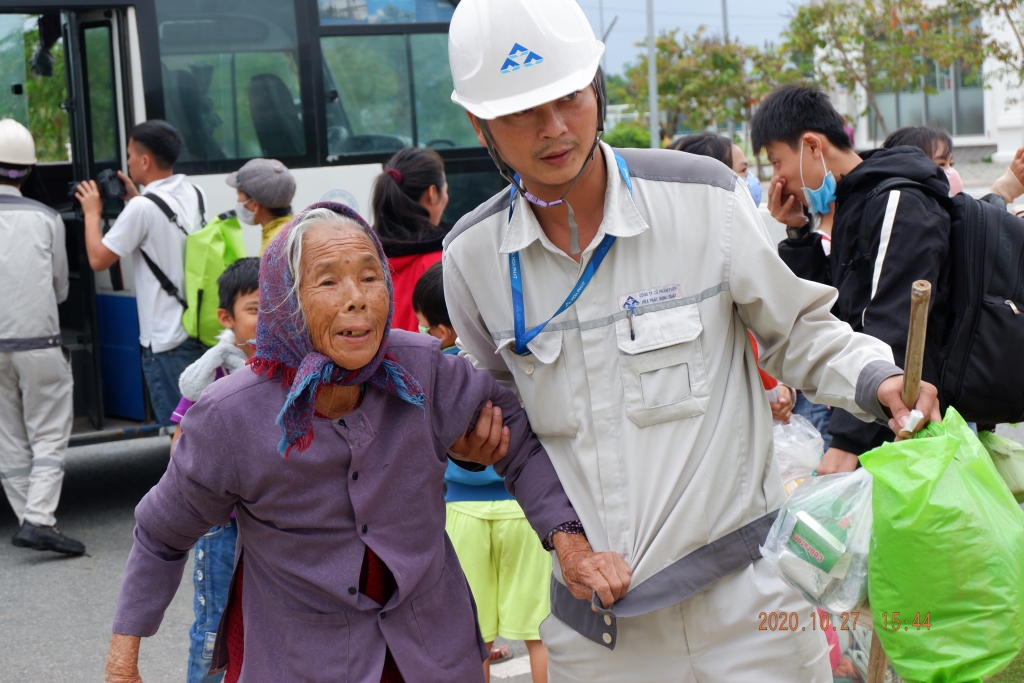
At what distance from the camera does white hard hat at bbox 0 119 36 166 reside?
19.0 feet

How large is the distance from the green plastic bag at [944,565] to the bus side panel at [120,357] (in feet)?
17.9

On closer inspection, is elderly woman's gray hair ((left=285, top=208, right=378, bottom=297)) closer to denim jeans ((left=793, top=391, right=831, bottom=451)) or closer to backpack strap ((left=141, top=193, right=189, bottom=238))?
denim jeans ((left=793, top=391, right=831, bottom=451))

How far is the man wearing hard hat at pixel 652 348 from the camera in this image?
84.0 inches

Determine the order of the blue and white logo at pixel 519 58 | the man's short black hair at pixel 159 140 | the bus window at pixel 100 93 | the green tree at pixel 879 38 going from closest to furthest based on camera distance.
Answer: the blue and white logo at pixel 519 58 → the man's short black hair at pixel 159 140 → the bus window at pixel 100 93 → the green tree at pixel 879 38

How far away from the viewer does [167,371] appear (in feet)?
20.0

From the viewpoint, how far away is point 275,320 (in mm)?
2287

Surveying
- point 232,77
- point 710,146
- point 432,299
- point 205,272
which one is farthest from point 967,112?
point 432,299

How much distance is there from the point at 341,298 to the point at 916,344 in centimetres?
113

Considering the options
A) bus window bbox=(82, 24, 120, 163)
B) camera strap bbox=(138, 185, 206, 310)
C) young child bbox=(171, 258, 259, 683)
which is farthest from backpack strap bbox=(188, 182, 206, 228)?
young child bbox=(171, 258, 259, 683)

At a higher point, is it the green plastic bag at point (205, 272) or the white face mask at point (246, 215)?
the white face mask at point (246, 215)

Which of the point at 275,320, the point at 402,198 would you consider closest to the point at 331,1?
the point at 402,198

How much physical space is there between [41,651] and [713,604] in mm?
3562

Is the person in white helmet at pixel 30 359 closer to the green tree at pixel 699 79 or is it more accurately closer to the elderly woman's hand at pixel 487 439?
the elderly woman's hand at pixel 487 439

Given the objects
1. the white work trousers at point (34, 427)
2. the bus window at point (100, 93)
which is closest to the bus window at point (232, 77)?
the bus window at point (100, 93)
